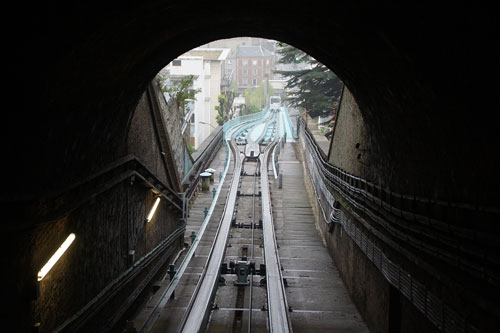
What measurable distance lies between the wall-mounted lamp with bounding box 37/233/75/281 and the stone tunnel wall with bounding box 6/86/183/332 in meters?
0.06

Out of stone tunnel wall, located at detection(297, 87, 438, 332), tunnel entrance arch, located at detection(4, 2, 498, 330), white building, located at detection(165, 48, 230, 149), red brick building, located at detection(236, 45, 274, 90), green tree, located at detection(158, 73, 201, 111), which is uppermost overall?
red brick building, located at detection(236, 45, 274, 90)

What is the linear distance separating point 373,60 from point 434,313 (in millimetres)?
2824

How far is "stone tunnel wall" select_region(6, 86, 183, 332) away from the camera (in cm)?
502

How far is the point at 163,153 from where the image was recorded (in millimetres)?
11367

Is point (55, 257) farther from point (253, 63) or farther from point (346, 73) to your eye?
point (253, 63)

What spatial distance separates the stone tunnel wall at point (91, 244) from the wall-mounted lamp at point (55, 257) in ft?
0.19

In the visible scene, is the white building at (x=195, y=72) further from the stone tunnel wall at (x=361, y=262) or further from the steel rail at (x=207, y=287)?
the stone tunnel wall at (x=361, y=262)

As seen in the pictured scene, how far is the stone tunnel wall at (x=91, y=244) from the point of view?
16.5 feet

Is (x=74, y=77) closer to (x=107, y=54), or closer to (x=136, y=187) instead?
(x=107, y=54)

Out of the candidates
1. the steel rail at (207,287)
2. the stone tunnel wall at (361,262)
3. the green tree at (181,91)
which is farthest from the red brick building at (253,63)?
the stone tunnel wall at (361,262)

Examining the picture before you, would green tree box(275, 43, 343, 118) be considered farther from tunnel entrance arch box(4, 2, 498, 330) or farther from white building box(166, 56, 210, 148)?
tunnel entrance arch box(4, 2, 498, 330)

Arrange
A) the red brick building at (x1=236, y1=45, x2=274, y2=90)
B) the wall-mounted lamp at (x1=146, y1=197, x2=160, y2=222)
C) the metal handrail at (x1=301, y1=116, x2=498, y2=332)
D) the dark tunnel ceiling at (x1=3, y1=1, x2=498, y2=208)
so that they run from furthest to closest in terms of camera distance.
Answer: the red brick building at (x1=236, y1=45, x2=274, y2=90)
the wall-mounted lamp at (x1=146, y1=197, x2=160, y2=222)
the metal handrail at (x1=301, y1=116, x2=498, y2=332)
the dark tunnel ceiling at (x1=3, y1=1, x2=498, y2=208)

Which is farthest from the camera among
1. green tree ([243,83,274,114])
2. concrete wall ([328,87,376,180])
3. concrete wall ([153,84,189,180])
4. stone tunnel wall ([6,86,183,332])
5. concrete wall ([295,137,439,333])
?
green tree ([243,83,274,114])

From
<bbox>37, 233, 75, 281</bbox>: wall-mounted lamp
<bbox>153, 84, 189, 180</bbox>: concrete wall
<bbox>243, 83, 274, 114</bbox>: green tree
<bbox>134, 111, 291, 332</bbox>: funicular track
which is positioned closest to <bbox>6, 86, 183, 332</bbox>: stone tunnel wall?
<bbox>37, 233, 75, 281</bbox>: wall-mounted lamp
